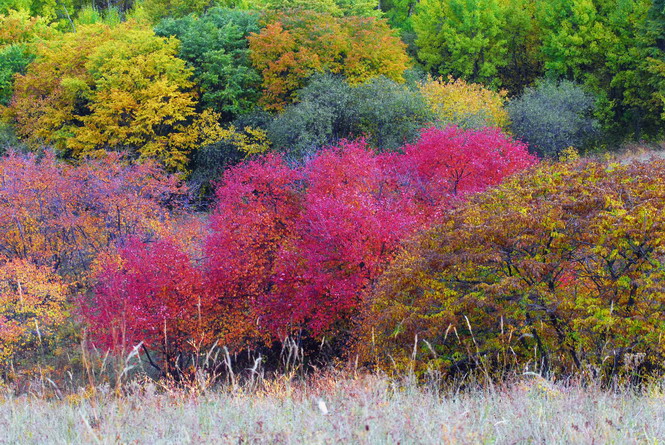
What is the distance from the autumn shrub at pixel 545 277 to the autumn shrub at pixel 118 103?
80.0 feet

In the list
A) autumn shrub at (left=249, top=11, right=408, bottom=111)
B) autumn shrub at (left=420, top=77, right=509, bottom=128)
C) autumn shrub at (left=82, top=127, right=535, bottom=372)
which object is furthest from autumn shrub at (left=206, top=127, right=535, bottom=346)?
autumn shrub at (left=249, top=11, right=408, bottom=111)

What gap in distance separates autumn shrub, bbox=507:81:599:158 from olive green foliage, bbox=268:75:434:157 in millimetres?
6444

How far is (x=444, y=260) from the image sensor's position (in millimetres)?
11961

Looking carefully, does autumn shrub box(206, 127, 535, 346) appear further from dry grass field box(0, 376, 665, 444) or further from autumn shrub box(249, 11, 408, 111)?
autumn shrub box(249, 11, 408, 111)

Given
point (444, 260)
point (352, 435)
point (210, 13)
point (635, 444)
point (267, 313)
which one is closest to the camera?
point (635, 444)

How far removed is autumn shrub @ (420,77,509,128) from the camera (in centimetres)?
3127

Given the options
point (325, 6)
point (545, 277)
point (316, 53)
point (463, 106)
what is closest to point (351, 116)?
point (316, 53)

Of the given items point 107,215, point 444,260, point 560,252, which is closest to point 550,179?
point 560,252

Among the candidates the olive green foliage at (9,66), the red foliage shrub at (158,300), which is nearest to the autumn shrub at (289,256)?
the red foliage shrub at (158,300)

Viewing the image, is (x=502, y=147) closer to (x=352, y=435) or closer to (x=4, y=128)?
(x=352, y=435)

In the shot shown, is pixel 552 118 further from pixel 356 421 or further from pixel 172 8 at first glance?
pixel 172 8

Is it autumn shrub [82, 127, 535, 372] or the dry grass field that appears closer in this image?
the dry grass field

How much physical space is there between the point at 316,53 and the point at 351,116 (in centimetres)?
549

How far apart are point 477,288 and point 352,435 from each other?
748cm
